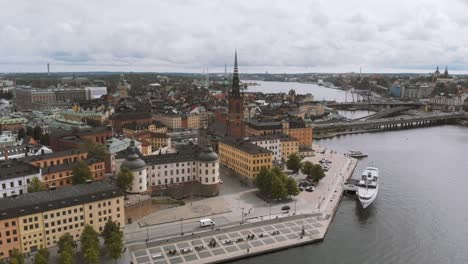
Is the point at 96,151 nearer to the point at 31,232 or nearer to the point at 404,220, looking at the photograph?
the point at 31,232

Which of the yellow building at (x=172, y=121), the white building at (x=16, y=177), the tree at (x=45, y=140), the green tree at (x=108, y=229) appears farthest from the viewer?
the yellow building at (x=172, y=121)

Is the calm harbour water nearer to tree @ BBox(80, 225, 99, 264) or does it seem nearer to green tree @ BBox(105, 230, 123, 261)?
green tree @ BBox(105, 230, 123, 261)

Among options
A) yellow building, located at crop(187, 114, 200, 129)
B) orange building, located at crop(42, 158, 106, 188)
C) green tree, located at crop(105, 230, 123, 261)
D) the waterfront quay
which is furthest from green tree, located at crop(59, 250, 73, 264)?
yellow building, located at crop(187, 114, 200, 129)

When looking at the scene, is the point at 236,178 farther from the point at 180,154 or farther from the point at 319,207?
the point at 319,207

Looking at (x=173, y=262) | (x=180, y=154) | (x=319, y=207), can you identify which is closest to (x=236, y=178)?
(x=180, y=154)

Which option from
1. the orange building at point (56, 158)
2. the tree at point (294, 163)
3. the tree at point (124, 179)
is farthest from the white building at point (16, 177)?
the tree at point (294, 163)

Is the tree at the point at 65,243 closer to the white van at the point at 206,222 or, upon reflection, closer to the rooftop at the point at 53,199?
the rooftop at the point at 53,199
